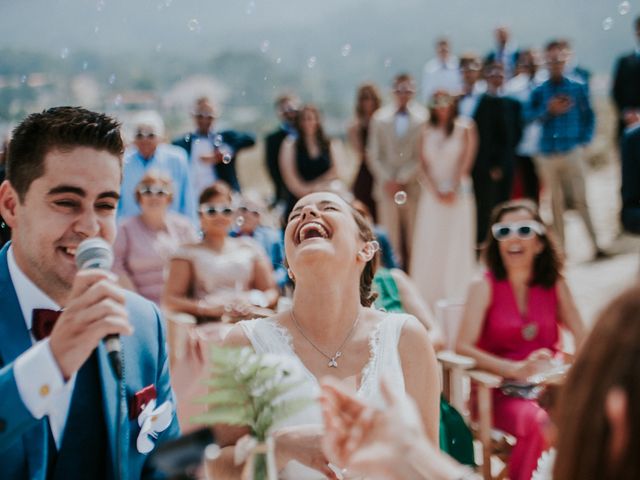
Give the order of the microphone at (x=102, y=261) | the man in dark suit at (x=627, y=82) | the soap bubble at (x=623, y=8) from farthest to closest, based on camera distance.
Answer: the man in dark suit at (x=627, y=82) < the soap bubble at (x=623, y=8) < the microphone at (x=102, y=261)

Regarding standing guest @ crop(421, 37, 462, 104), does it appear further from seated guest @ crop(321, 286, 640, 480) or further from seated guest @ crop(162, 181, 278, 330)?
seated guest @ crop(321, 286, 640, 480)

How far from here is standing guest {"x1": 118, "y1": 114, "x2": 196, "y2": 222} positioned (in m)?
6.23

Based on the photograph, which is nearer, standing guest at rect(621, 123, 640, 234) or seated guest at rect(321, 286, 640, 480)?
seated guest at rect(321, 286, 640, 480)

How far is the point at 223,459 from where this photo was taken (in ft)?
7.63

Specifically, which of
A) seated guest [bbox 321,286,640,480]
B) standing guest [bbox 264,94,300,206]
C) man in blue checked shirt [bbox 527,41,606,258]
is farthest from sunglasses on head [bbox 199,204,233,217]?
man in blue checked shirt [bbox 527,41,606,258]

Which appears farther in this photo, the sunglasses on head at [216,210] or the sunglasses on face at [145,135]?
the sunglasses on face at [145,135]

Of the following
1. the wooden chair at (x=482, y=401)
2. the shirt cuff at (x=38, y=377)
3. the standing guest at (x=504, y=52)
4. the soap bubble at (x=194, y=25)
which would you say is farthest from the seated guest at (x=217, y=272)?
the standing guest at (x=504, y=52)

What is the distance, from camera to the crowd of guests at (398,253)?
1534 millimetres

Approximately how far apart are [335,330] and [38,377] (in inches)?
51.3

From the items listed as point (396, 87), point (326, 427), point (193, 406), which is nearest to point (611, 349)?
point (326, 427)

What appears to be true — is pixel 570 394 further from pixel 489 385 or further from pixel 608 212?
pixel 608 212

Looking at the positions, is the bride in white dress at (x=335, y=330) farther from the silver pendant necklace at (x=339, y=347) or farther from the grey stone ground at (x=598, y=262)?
the grey stone ground at (x=598, y=262)

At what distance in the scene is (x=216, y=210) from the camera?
536 centimetres

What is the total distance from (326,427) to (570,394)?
0.52m
